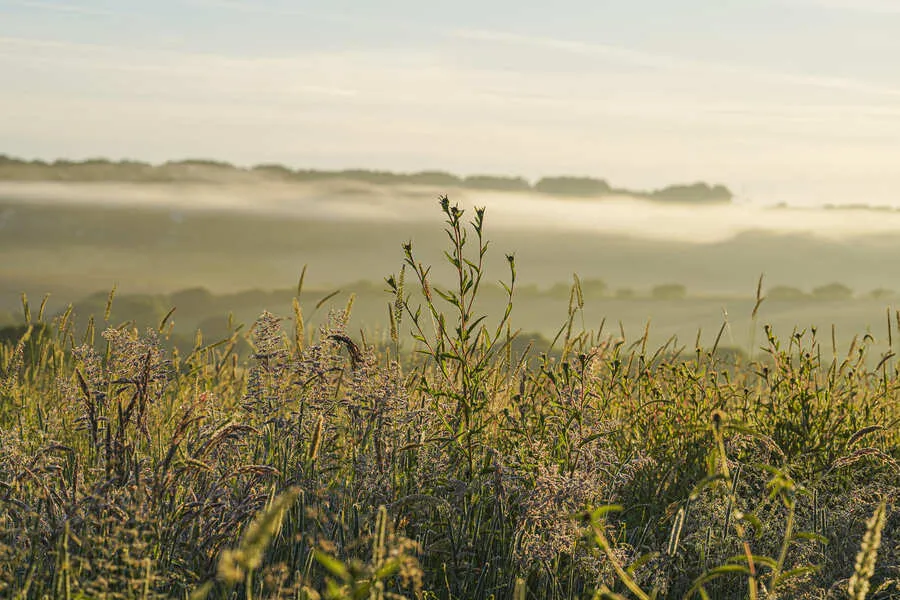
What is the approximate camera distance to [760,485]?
432cm

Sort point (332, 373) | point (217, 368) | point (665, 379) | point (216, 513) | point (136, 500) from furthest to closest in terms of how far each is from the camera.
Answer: point (217, 368), point (665, 379), point (332, 373), point (216, 513), point (136, 500)

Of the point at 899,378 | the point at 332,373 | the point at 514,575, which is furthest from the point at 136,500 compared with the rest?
the point at 899,378

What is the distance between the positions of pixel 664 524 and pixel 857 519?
80cm

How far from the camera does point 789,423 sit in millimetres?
4348

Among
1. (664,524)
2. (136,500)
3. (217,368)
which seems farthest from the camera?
(217,368)

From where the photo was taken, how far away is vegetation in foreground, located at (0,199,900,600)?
9.36 feet

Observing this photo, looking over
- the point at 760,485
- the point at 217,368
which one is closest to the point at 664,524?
the point at 760,485

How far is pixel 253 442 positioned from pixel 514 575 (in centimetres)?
127

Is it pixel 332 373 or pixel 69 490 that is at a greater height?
pixel 332 373

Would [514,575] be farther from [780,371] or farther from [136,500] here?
[780,371]

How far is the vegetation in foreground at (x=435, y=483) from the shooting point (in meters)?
2.85

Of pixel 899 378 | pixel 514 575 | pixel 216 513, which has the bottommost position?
pixel 514 575

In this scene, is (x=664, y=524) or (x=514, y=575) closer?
(x=514, y=575)

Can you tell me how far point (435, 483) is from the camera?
350cm
